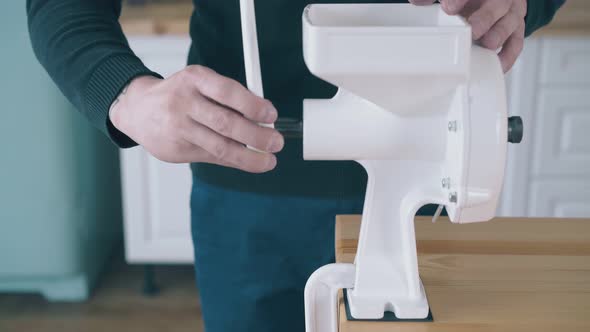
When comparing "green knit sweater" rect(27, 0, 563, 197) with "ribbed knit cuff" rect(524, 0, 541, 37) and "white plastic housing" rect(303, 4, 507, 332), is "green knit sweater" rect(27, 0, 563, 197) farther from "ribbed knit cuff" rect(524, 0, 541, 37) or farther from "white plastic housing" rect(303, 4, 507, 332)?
"white plastic housing" rect(303, 4, 507, 332)

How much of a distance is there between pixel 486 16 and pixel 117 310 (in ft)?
5.45

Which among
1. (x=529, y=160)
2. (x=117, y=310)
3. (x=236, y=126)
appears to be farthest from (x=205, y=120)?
(x=117, y=310)

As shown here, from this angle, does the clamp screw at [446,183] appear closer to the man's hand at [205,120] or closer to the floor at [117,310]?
the man's hand at [205,120]

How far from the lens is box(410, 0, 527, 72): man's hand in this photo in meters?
0.63

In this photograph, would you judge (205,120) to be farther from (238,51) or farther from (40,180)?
(40,180)

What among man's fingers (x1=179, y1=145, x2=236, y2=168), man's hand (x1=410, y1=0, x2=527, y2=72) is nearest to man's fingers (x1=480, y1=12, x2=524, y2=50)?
man's hand (x1=410, y1=0, x2=527, y2=72)

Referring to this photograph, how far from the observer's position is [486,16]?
0.65 m

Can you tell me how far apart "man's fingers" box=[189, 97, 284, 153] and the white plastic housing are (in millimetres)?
30

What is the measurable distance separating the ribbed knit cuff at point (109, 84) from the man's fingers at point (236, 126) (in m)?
0.12

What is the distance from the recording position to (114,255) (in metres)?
2.41

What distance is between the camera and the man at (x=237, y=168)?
721mm

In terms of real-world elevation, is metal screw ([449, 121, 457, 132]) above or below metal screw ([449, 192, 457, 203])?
above

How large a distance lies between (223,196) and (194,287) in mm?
1282

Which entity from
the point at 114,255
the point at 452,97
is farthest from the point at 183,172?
the point at 452,97
